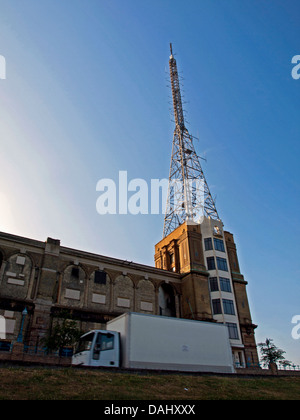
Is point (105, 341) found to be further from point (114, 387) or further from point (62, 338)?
point (62, 338)

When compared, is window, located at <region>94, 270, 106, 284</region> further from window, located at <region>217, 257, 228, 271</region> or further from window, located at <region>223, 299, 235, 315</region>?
window, located at <region>217, 257, 228, 271</region>

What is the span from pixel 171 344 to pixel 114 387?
8.24 m

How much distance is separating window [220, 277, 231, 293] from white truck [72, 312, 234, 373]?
19613 mm

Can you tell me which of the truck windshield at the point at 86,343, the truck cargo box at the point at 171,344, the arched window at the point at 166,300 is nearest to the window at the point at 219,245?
the arched window at the point at 166,300

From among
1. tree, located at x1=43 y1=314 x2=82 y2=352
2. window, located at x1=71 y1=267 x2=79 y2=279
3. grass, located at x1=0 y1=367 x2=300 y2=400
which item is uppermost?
window, located at x1=71 y1=267 x2=79 y2=279

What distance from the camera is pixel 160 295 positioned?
43.2 m

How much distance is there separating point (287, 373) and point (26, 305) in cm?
2511

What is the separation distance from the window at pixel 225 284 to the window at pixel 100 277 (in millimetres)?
15689

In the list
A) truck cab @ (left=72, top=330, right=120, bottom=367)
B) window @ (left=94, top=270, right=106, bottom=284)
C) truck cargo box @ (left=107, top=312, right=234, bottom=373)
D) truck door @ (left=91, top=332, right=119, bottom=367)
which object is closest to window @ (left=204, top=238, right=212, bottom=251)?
window @ (left=94, top=270, right=106, bottom=284)

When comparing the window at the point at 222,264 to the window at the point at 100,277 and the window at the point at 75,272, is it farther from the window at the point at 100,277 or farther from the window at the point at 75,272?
the window at the point at 75,272

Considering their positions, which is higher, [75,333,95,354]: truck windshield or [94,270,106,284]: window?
[94,270,106,284]: window

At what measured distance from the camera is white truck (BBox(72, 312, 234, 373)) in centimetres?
1920
